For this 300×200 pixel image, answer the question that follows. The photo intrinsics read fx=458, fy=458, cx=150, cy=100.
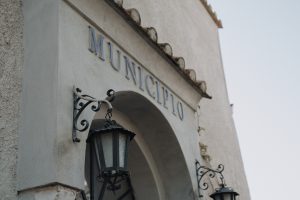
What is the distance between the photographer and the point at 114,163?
4.10m

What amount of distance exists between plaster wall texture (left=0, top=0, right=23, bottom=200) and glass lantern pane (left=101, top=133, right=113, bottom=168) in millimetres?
771

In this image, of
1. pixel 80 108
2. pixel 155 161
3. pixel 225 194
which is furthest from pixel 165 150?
pixel 80 108

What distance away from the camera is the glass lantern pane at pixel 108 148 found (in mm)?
4125

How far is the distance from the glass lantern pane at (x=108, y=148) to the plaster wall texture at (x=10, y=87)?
77cm

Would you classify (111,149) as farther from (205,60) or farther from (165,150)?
(205,60)

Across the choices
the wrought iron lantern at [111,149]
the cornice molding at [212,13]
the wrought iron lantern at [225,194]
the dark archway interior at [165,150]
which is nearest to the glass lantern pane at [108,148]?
the wrought iron lantern at [111,149]

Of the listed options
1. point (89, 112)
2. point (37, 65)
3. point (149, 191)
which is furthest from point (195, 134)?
point (37, 65)

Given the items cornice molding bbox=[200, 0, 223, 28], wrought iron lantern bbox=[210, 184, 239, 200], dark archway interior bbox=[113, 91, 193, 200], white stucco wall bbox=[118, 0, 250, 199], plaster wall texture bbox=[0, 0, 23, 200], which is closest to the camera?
plaster wall texture bbox=[0, 0, 23, 200]

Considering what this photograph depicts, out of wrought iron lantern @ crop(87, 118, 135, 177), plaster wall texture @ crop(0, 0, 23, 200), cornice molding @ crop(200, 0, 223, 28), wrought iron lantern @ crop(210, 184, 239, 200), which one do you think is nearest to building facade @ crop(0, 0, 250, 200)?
plaster wall texture @ crop(0, 0, 23, 200)

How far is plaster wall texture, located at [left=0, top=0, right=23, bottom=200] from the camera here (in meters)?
3.75

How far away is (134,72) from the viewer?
5500 mm

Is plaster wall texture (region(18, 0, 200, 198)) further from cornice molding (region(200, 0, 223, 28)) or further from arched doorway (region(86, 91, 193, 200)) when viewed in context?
cornice molding (region(200, 0, 223, 28))

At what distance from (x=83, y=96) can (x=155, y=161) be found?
254 cm

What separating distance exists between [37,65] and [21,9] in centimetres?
72
